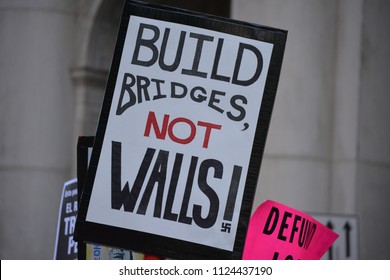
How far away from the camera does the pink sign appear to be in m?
5.46

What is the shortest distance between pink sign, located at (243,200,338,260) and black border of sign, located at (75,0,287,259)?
910mm

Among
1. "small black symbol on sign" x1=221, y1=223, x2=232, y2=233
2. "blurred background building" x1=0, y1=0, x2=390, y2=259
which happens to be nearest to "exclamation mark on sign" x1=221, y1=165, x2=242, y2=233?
"small black symbol on sign" x1=221, y1=223, x2=232, y2=233

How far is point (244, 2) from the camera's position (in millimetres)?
12031

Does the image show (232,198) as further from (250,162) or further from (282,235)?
(282,235)

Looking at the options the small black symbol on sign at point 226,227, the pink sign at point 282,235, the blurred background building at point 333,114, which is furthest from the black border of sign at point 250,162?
the blurred background building at point 333,114

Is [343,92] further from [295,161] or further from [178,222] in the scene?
[178,222]

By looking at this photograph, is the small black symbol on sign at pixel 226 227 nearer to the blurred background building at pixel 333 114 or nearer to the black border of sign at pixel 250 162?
the black border of sign at pixel 250 162

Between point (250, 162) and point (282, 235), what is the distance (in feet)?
3.49

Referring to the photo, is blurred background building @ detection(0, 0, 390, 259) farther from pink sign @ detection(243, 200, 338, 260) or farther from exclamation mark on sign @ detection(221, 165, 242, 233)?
exclamation mark on sign @ detection(221, 165, 242, 233)

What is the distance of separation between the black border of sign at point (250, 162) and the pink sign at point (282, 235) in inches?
35.8

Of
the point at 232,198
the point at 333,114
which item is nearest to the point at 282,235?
the point at 232,198

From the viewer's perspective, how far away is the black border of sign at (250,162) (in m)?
4.49

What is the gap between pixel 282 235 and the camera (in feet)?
18.0
